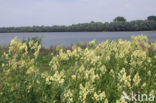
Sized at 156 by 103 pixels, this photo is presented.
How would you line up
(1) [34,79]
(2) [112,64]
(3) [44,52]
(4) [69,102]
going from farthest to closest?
(3) [44,52], (2) [112,64], (1) [34,79], (4) [69,102]

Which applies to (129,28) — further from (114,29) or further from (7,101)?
(7,101)

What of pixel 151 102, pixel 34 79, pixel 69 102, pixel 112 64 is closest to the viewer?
pixel 69 102

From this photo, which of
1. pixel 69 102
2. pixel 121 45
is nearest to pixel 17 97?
pixel 69 102

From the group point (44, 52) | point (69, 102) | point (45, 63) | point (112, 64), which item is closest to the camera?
point (69, 102)

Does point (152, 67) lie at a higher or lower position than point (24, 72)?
lower

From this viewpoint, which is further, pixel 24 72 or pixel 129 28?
pixel 129 28

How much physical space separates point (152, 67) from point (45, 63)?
515cm

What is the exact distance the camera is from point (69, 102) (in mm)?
3607

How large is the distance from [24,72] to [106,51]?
340 centimetres

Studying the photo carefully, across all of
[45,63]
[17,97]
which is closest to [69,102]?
[17,97]

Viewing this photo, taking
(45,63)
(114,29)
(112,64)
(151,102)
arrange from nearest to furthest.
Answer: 1. (151,102)
2. (112,64)
3. (45,63)
4. (114,29)

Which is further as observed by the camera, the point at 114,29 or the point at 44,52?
the point at 114,29

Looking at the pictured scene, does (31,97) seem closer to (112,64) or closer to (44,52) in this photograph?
(112,64)

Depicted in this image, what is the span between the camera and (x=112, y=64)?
7273 millimetres
